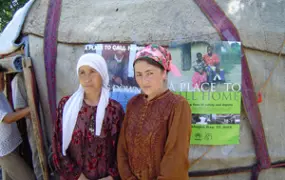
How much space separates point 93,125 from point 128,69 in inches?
30.7

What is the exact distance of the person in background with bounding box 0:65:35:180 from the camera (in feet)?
9.09

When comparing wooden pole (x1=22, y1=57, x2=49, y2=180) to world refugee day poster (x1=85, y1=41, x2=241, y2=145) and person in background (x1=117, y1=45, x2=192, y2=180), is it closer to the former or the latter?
person in background (x1=117, y1=45, x2=192, y2=180)

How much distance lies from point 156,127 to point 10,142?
1.65 m

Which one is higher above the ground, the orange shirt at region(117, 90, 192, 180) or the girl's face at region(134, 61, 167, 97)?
the girl's face at region(134, 61, 167, 97)

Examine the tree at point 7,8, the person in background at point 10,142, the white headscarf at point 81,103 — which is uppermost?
the tree at point 7,8

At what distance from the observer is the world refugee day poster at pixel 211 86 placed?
259 cm

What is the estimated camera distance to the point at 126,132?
2037 mm

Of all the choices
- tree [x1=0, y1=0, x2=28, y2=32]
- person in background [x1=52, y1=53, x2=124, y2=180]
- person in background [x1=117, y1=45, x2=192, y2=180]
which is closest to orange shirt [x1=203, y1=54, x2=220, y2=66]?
person in background [x1=117, y1=45, x2=192, y2=180]

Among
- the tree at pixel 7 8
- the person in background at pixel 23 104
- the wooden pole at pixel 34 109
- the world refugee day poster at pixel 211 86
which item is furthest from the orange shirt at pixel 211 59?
the tree at pixel 7 8

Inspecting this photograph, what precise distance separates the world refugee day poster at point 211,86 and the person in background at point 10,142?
4.70 feet

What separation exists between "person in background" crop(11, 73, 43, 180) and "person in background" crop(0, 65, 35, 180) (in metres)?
0.07

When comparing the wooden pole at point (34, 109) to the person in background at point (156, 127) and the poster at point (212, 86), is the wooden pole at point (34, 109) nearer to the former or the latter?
the person in background at point (156, 127)

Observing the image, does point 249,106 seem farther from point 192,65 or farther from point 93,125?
point 93,125

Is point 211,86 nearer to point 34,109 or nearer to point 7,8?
point 34,109
